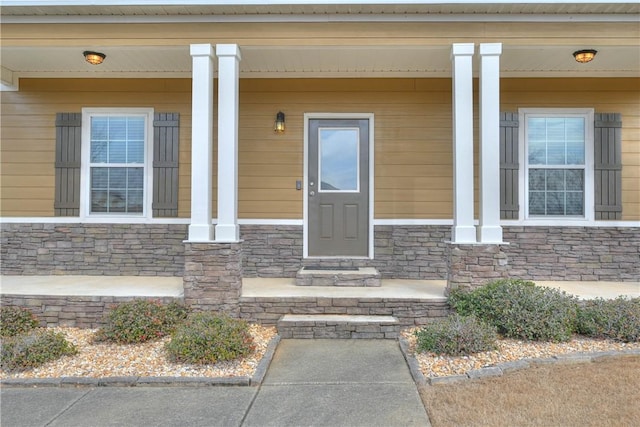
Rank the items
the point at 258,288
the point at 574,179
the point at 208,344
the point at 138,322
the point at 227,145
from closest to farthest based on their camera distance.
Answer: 1. the point at 208,344
2. the point at 138,322
3. the point at 227,145
4. the point at 258,288
5. the point at 574,179

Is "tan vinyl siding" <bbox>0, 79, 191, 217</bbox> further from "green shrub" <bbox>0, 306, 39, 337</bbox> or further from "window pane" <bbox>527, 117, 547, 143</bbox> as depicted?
"window pane" <bbox>527, 117, 547, 143</bbox>

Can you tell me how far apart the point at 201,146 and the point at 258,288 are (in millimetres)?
1653

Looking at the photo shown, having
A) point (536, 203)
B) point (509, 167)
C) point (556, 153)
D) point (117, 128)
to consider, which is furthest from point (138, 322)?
point (556, 153)

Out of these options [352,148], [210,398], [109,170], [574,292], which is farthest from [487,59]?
[109,170]

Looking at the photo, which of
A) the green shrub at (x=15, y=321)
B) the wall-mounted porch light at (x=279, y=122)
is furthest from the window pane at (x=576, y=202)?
the green shrub at (x=15, y=321)

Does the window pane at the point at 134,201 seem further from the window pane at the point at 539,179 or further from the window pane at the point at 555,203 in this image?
the window pane at the point at 555,203

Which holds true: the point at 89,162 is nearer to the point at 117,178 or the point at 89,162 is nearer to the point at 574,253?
the point at 117,178

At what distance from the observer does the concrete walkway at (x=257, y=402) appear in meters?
2.51

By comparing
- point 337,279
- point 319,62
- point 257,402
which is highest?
point 319,62

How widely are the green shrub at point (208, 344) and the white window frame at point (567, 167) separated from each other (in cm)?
403

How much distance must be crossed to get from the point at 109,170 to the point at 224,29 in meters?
2.59

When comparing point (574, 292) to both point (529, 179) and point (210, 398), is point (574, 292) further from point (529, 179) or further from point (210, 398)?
point (210, 398)

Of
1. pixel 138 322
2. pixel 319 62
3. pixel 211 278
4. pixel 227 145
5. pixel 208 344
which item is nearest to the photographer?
pixel 208 344

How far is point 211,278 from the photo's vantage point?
4141 mm
